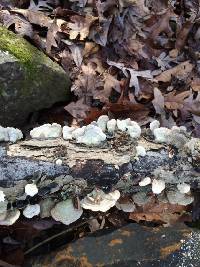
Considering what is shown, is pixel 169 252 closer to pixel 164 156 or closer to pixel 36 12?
pixel 164 156

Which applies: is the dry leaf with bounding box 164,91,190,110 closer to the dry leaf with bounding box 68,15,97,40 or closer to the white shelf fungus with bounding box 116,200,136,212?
the dry leaf with bounding box 68,15,97,40

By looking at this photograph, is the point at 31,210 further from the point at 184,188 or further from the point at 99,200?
the point at 184,188

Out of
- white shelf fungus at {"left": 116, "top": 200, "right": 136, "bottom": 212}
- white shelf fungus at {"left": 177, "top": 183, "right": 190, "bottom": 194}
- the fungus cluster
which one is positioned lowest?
white shelf fungus at {"left": 116, "top": 200, "right": 136, "bottom": 212}

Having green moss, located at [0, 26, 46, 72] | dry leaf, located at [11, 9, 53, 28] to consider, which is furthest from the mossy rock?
dry leaf, located at [11, 9, 53, 28]

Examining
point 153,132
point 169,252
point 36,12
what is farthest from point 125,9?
point 169,252

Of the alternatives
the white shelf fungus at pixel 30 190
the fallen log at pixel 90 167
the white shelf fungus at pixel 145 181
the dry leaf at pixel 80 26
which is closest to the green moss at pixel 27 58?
the dry leaf at pixel 80 26

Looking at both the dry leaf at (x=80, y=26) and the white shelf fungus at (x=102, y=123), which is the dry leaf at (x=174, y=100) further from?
the white shelf fungus at (x=102, y=123)
